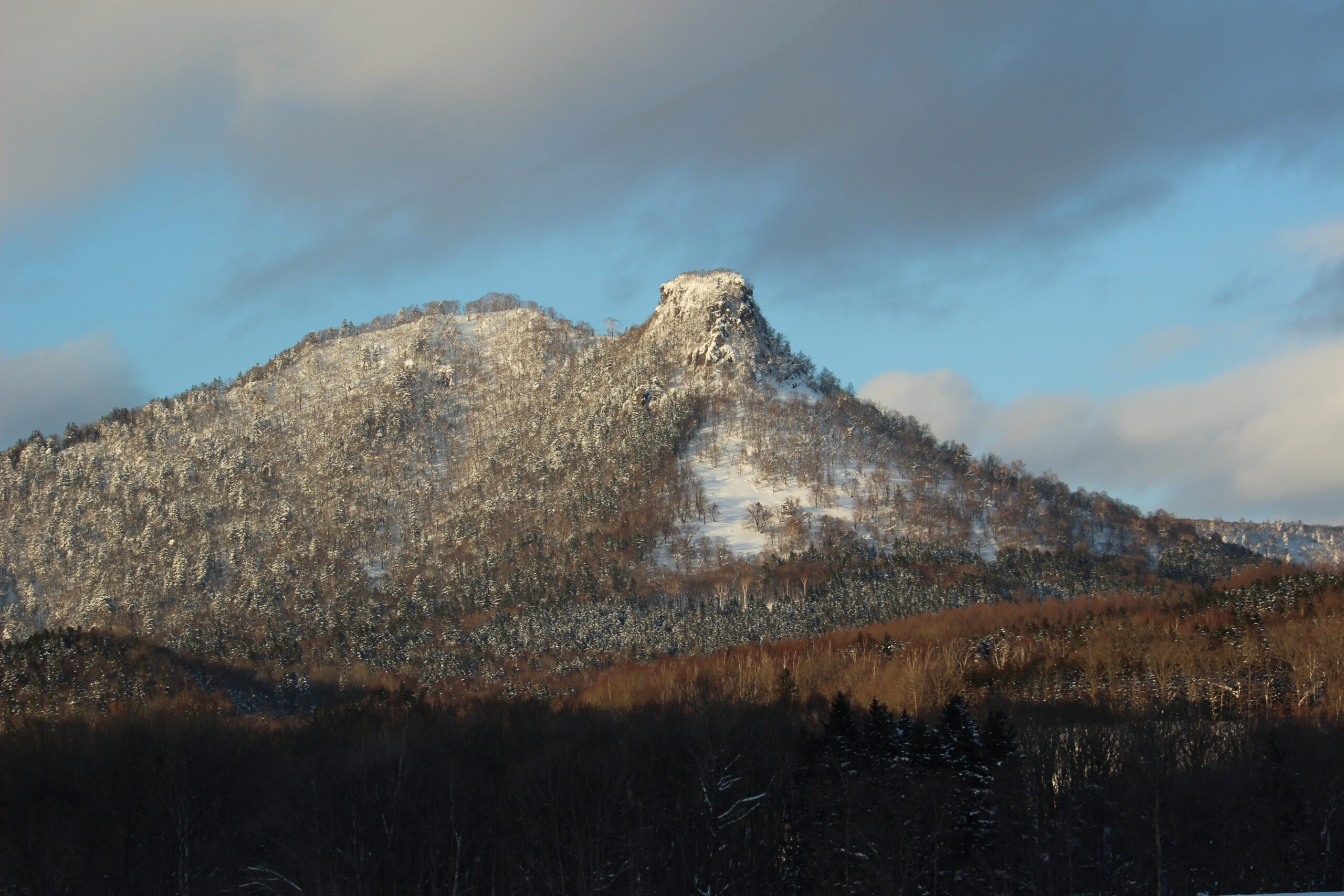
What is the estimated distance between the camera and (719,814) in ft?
172

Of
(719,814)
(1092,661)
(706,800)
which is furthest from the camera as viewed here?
(1092,661)

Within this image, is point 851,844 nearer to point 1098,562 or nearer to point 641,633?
point 641,633

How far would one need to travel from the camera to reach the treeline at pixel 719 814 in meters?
47.9

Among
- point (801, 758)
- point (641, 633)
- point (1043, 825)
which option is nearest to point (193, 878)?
point (801, 758)

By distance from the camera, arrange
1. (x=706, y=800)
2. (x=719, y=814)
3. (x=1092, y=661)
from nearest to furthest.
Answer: (x=719, y=814) < (x=706, y=800) < (x=1092, y=661)

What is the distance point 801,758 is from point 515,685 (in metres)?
76.7

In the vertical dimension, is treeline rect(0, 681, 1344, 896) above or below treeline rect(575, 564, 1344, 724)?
below

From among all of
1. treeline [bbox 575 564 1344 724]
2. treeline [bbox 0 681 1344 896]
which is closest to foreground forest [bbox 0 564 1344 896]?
treeline [bbox 0 681 1344 896]

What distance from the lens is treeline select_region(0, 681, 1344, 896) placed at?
47875 mm

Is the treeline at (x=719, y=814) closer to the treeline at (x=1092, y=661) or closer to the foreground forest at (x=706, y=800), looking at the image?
the foreground forest at (x=706, y=800)

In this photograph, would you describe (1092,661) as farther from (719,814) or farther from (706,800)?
(706,800)

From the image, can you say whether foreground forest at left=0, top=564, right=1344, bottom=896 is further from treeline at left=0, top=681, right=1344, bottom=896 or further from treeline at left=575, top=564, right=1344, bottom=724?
treeline at left=575, top=564, right=1344, bottom=724

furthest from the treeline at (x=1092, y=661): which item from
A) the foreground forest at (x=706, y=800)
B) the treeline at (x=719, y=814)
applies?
the treeline at (x=719, y=814)

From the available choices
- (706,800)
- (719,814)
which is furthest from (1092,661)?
(706,800)
